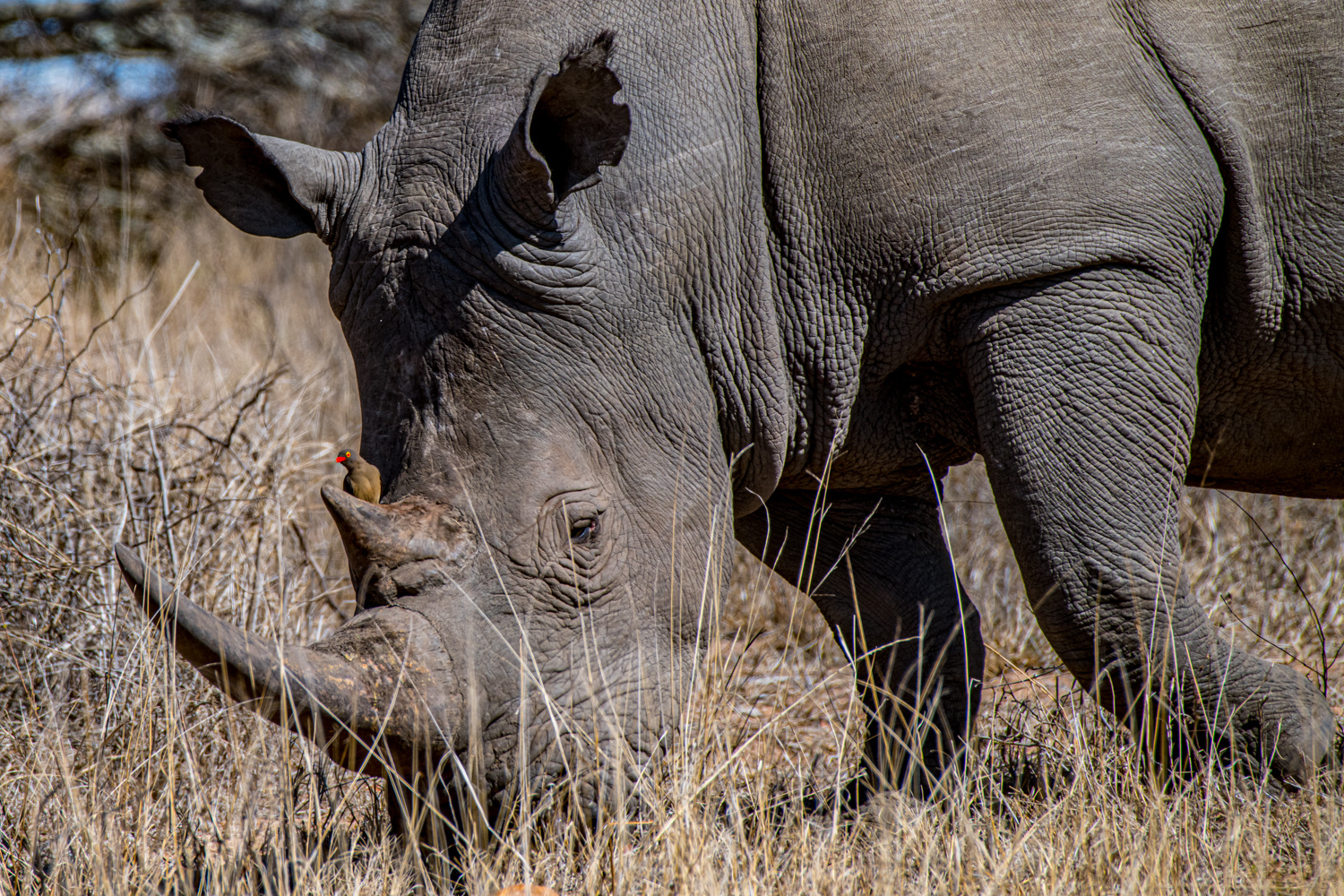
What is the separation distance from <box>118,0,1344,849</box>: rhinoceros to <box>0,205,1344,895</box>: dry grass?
0.21 meters

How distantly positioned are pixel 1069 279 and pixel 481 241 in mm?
1336

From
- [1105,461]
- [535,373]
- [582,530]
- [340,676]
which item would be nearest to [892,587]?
[1105,461]

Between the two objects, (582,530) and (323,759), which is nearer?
(582,530)

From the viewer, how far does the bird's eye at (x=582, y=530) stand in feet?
9.38

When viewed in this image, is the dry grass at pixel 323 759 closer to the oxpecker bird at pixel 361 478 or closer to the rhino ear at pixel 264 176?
the oxpecker bird at pixel 361 478

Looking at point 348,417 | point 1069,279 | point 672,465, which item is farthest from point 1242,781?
point 348,417

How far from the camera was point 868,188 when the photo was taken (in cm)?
299

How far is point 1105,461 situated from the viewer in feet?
9.71

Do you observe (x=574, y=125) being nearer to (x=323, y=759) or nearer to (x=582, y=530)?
(x=582, y=530)

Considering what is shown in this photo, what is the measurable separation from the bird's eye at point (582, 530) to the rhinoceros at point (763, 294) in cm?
1

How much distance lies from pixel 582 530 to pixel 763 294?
0.73 meters

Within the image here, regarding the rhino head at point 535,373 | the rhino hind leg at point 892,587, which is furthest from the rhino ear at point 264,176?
the rhino hind leg at point 892,587

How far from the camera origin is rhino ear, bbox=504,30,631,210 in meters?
2.68

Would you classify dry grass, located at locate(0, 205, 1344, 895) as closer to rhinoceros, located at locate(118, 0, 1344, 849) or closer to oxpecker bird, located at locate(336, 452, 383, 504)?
rhinoceros, located at locate(118, 0, 1344, 849)
